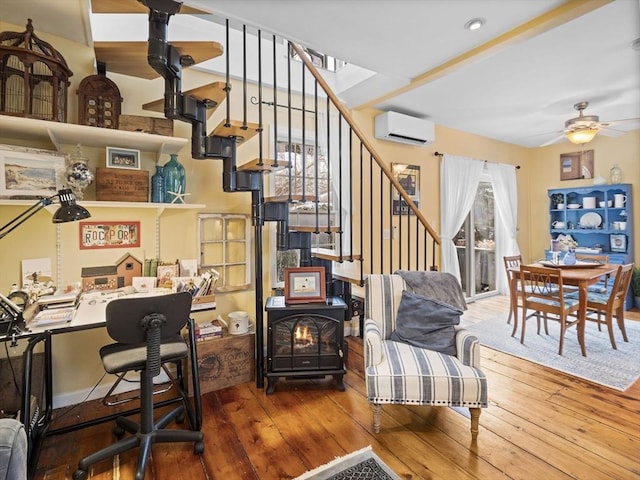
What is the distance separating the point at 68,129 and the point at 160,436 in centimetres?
190

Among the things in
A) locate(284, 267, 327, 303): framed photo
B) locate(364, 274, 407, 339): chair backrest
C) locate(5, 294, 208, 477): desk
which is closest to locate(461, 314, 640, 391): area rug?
locate(364, 274, 407, 339): chair backrest

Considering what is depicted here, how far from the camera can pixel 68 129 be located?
2031mm

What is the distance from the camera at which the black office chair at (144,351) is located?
1651 mm

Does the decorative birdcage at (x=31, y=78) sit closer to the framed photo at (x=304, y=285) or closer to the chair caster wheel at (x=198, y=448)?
the framed photo at (x=304, y=285)

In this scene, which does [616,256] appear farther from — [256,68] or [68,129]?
[68,129]

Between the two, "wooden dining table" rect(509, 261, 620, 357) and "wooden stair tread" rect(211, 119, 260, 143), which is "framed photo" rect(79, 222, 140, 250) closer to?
"wooden stair tread" rect(211, 119, 260, 143)

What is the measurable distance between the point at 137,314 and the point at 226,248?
1296mm

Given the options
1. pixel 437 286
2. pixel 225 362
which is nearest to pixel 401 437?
pixel 437 286

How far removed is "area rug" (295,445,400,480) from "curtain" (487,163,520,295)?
466 cm

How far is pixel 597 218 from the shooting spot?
514cm

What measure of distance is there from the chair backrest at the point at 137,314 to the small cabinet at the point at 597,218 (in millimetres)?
5854

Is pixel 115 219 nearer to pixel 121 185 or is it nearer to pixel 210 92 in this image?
pixel 121 185

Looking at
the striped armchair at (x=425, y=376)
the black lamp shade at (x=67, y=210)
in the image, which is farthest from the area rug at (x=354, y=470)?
the black lamp shade at (x=67, y=210)

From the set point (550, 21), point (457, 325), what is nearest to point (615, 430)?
point (457, 325)
